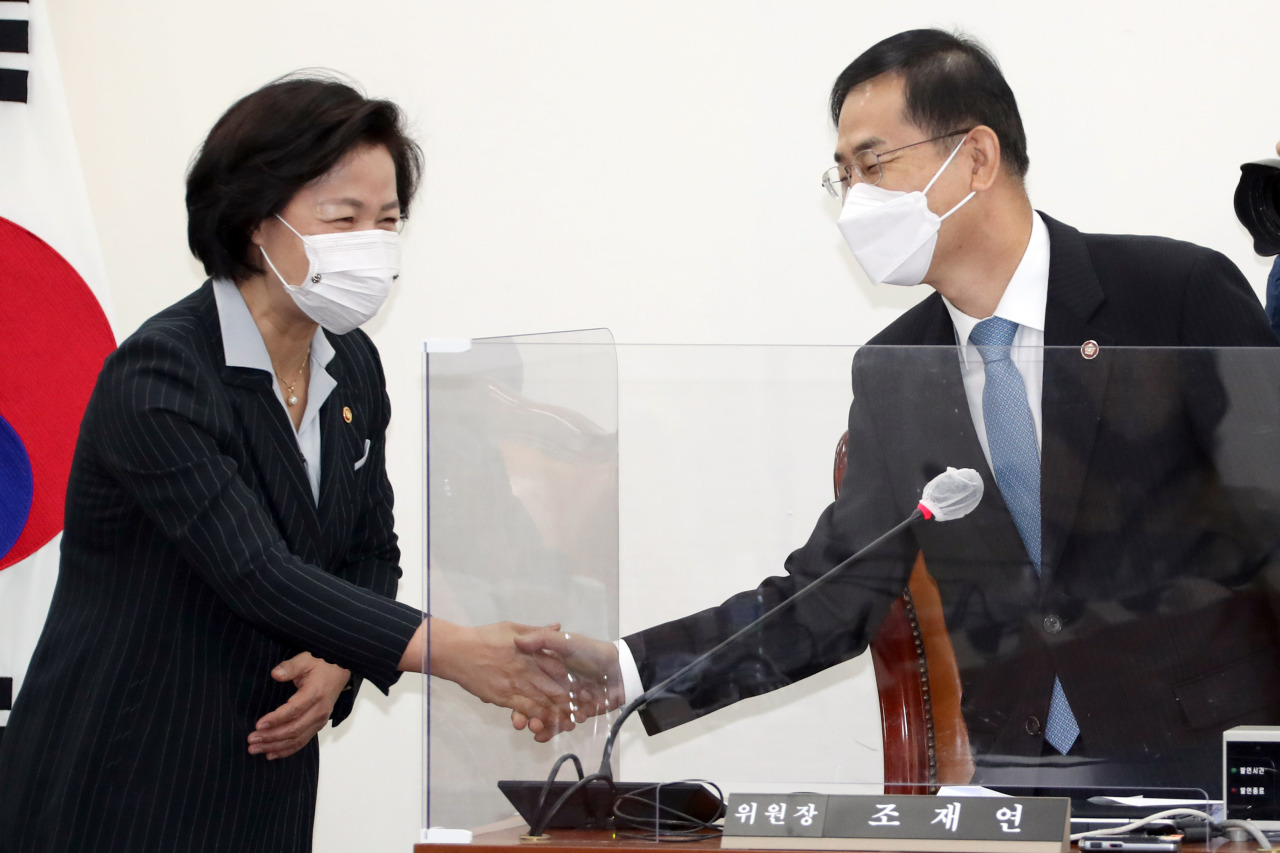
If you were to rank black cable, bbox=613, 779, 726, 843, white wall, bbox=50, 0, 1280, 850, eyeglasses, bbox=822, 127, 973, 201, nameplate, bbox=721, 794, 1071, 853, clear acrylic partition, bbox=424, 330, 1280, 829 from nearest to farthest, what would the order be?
nameplate, bbox=721, 794, 1071, 853
black cable, bbox=613, 779, 726, 843
clear acrylic partition, bbox=424, 330, 1280, 829
eyeglasses, bbox=822, 127, 973, 201
white wall, bbox=50, 0, 1280, 850

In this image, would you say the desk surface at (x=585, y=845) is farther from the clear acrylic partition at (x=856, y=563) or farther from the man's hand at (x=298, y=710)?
the man's hand at (x=298, y=710)

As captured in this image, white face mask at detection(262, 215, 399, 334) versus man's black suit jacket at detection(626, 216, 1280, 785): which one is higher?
white face mask at detection(262, 215, 399, 334)

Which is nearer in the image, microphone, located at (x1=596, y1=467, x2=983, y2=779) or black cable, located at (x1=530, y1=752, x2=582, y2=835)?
black cable, located at (x1=530, y1=752, x2=582, y2=835)

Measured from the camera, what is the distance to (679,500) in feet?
4.53

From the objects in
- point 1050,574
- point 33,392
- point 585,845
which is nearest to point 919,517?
point 1050,574

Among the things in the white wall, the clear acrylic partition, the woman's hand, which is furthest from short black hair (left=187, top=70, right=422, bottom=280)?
the white wall

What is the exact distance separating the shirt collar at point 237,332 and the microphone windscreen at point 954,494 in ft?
2.78

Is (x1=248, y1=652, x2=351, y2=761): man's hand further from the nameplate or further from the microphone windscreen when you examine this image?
the microphone windscreen

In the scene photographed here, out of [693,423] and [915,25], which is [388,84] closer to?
[915,25]

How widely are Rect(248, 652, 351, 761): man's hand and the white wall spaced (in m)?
1.13

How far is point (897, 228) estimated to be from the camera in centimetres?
176

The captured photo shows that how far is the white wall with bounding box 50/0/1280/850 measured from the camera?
248cm

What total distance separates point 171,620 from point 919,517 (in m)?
0.89

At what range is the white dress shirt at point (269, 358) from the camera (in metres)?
1.60
